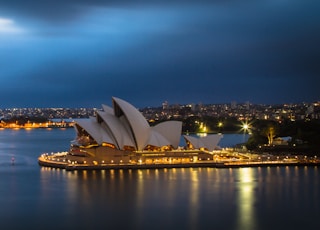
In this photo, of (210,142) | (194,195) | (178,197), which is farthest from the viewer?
(210,142)

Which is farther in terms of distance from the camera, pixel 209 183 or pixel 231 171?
pixel 231 171

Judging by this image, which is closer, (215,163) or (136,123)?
(136,123)

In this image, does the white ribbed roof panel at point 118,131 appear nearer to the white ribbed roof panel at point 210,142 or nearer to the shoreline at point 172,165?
the shoreline at point 172,165

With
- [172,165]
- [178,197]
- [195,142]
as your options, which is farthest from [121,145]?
[178,197]

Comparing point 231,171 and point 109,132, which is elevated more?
point 109,132

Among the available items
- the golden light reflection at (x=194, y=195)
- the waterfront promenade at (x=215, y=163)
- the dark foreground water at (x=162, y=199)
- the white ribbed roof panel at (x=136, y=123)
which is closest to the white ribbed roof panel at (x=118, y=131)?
the white ribbed roof panel at (x=136, y=123)

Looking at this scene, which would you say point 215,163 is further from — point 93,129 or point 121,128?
point 93,129

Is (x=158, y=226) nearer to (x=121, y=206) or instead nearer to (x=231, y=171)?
(x=121, y=206)

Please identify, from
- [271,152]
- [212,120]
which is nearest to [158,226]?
[271,152]
